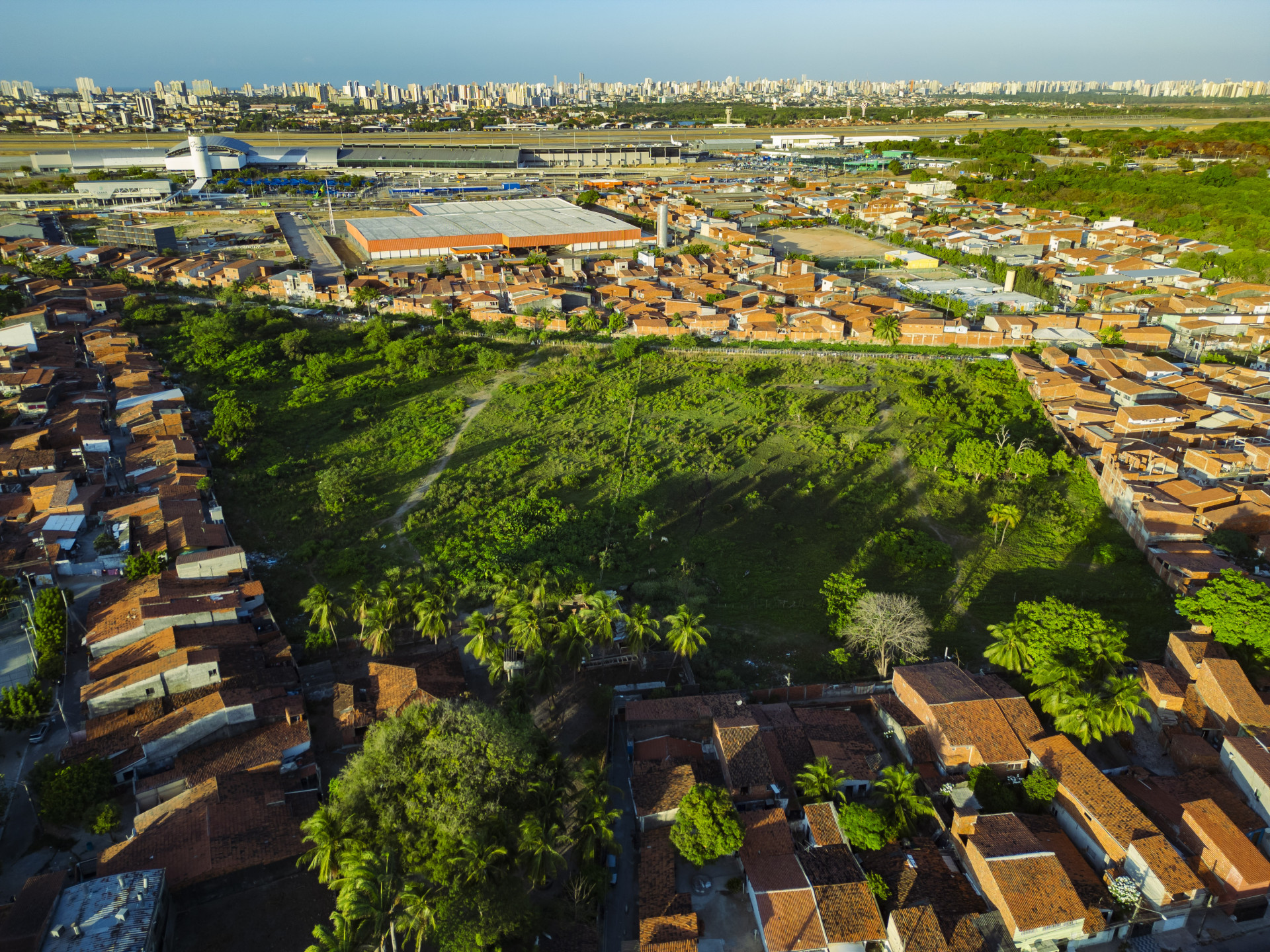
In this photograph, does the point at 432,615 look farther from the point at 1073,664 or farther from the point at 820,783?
the point at 1073,664

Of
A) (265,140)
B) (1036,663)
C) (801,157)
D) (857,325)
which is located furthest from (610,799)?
(265,140)

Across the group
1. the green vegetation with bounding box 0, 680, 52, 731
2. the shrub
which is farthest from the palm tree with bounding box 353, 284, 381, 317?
the shrub

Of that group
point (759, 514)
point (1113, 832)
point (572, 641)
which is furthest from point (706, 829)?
point (759, 514)

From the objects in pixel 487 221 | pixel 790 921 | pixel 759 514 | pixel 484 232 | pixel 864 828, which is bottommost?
pixel 759 514

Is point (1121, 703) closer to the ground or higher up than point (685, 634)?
closer to the ground

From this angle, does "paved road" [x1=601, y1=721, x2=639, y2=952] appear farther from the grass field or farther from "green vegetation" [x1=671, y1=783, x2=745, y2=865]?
the grass field

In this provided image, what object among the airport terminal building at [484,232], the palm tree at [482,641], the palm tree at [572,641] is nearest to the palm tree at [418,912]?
the palm tree at [482,641]
